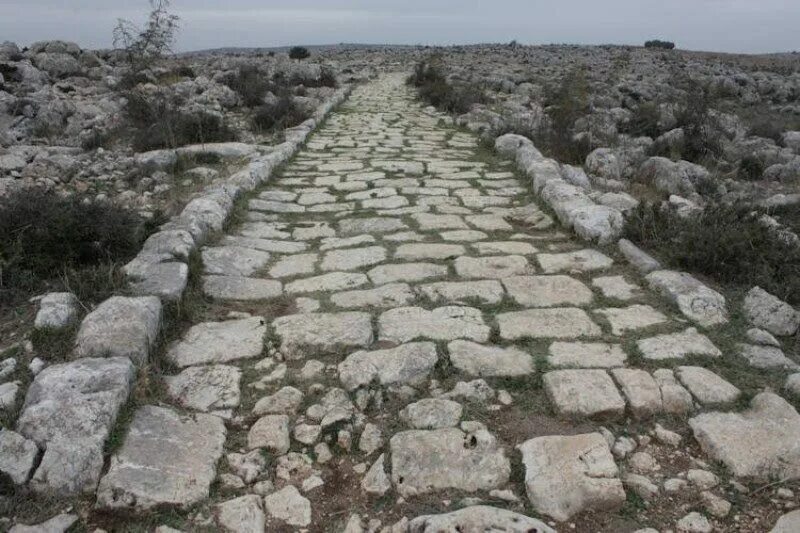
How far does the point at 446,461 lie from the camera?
2381 mm

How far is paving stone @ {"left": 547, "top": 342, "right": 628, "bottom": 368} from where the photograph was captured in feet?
9.82

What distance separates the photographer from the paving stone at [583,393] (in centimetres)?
264

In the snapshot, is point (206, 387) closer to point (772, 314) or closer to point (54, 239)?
point (54, 239)

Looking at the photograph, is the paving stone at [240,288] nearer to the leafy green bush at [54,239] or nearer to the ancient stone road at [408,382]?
the ancient stone road at [408,382]

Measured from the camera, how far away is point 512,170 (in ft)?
23.7

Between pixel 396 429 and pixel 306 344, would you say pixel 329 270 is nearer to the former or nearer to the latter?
pixel 306 344

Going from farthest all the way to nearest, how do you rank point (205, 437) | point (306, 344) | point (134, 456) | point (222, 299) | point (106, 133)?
point (106, 133) → point (222, 299) → point (306, 344) → point (205, 437) → point (134, 456)

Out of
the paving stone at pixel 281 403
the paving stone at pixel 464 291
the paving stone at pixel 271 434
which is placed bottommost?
the paving stone at pixel 271 434

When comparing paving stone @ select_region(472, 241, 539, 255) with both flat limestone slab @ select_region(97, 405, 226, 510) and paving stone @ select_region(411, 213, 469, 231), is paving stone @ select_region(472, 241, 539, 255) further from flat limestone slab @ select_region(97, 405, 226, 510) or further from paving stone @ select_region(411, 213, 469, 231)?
flat limestone slab @ select_region(97, 405, 226, 510)

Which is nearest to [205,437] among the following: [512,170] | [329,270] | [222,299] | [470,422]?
Answer: [470,422]

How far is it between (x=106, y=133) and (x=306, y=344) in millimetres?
6863

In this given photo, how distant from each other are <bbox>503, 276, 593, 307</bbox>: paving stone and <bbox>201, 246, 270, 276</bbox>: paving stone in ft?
5.65

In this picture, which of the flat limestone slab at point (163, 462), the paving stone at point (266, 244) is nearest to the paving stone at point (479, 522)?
the flat limestone slab at point (163, 462)

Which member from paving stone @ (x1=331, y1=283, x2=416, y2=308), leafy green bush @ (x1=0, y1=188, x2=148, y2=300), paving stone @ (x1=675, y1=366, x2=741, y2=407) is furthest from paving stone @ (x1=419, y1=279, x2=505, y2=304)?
leafy green bush @ (x1=0, y1=188, x2=148, y2=300)
